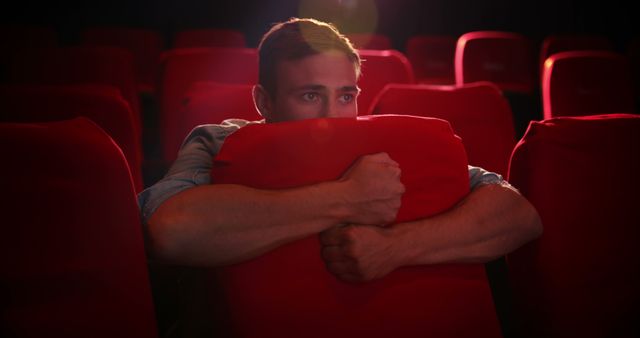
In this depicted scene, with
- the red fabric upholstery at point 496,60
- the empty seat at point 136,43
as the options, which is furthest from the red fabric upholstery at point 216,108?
the empty seat at point 136,43

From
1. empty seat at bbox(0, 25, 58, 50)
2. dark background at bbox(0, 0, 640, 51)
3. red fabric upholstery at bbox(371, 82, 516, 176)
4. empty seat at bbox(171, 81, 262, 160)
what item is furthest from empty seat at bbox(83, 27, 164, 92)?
red fabric upholstery at bbox(371, 82, 516, 176)

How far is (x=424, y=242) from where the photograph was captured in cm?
72

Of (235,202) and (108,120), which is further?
(108,120)

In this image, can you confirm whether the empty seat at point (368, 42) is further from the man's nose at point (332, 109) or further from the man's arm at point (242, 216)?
the man's arm at point (242, 216)

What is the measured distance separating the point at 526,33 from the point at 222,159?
4.73m

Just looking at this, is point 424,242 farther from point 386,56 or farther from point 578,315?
point 386,56

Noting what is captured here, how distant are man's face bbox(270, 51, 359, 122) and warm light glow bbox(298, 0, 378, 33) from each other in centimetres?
367

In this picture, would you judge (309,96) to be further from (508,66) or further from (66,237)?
(508,66)

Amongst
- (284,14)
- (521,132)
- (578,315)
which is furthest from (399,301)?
(284,14)

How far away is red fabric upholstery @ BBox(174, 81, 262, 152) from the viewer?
133 centimetres

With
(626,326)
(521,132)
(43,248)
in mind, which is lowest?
(521,132)

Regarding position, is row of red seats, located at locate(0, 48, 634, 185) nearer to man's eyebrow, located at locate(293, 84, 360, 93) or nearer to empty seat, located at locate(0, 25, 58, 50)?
man's eyebrow, located at locate(293, 84, 360, 93)

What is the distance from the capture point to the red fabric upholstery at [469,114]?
1.26 metres

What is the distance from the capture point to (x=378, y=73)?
5.56ft
